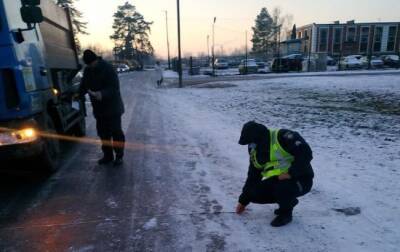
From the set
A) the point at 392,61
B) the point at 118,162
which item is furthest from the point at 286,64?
the point at 118,162

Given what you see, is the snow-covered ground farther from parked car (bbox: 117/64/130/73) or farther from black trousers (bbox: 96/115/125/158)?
parked car (bbox: 117/64/130/73)

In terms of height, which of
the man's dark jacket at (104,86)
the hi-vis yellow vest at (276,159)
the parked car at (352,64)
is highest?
the man's dark jacket at (104,86)

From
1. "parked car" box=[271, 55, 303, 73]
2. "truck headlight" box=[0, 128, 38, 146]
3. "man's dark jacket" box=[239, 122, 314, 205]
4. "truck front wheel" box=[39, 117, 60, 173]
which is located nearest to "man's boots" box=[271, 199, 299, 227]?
"man's dark jacket" box=[239, 122, 314, 205]

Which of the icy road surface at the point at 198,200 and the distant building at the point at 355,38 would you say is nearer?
the icy road surface at the point at 198,200

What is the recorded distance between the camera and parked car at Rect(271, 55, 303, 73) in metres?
35.2

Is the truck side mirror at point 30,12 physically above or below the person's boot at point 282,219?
above

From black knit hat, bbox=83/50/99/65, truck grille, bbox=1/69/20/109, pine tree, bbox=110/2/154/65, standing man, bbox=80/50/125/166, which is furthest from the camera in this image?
pine tree, bbox=110/2/154/65

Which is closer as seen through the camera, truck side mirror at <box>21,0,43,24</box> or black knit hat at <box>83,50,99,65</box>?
truck side mirror at <box>21,0,43,24</box>

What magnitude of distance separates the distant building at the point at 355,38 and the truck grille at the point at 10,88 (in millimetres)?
58724

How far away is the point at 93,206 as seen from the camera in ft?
14.2

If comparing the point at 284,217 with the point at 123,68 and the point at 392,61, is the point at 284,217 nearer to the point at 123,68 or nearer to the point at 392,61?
the point at 392,61

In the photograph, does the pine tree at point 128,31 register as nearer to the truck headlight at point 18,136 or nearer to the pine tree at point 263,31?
the pine tree at point 263,31

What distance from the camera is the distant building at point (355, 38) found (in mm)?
58875

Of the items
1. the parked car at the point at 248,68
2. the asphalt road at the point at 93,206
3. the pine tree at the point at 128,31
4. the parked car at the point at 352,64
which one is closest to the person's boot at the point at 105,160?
the asphalt road at the point at 93,206
